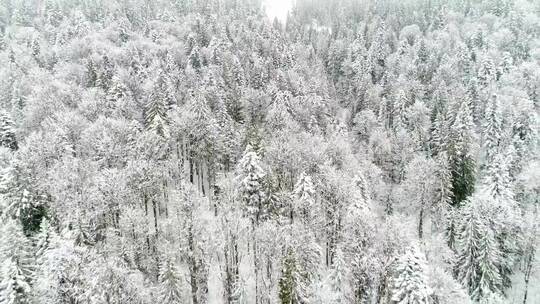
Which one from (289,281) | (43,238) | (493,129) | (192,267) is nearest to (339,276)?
(289,281)

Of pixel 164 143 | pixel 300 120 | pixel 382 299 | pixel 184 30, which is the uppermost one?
pixel 184 30

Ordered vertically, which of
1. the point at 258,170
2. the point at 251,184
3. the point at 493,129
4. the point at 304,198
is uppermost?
the point at 493,129

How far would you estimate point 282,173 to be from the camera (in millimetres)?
55438

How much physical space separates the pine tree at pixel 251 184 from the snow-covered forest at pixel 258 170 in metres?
0.21

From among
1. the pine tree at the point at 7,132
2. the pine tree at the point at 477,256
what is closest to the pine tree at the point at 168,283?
the pine tree at the point at 477,256

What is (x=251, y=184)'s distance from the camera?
48.6 metres

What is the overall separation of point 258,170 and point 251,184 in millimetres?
1748

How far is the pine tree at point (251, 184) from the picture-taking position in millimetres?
48375

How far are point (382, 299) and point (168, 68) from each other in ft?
201

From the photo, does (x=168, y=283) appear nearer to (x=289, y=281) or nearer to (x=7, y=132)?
(x=289, y=281)

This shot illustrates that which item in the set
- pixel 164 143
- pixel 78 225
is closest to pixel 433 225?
pixel 164 143

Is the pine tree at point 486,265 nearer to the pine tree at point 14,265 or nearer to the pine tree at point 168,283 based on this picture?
the pine tree at point 168,283

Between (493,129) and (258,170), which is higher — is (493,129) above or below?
above

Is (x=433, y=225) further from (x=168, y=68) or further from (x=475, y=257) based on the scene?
(x=168, y=68)
